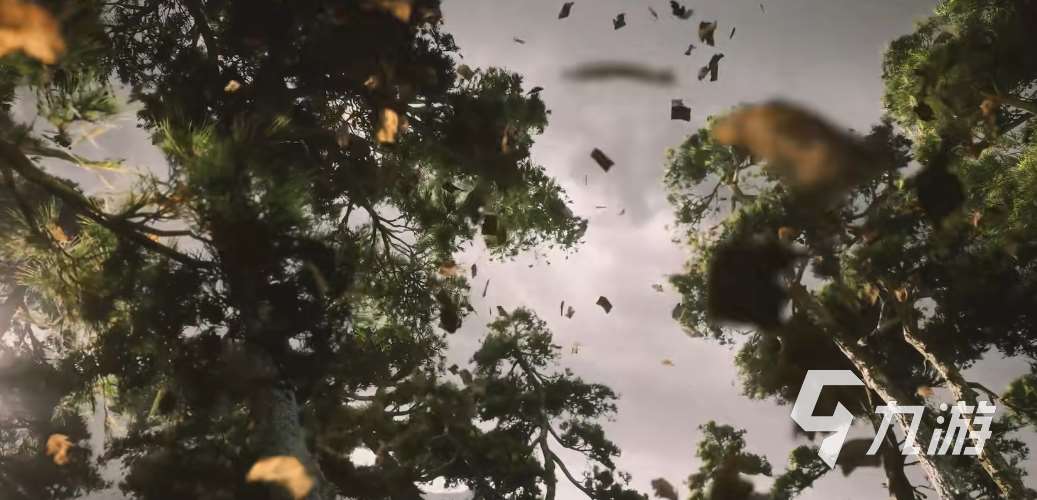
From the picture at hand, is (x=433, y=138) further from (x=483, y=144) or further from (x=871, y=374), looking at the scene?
(x=871, y=374)

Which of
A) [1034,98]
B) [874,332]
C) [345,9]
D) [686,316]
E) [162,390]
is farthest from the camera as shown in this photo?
[686,316]

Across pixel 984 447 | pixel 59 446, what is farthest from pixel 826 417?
pixel 59 446

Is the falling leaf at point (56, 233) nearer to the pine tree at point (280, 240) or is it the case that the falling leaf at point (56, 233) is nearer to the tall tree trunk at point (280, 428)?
the pine tree at point (280, 240)

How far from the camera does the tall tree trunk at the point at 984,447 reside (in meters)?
5.95

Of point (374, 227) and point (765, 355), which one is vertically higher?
point (765, 355)

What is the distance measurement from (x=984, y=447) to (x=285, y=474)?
8.57 m

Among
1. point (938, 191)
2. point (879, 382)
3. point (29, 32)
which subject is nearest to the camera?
point (29, 32)

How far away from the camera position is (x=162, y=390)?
4297mm

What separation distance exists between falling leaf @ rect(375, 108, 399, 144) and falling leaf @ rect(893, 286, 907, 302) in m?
8.75

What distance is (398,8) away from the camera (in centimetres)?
612

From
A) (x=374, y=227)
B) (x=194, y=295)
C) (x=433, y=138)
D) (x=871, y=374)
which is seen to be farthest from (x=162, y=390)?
(x=871, y=374)

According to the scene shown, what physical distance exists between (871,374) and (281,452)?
822 centimetres

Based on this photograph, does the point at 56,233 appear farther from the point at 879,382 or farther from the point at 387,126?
the point at 879,382

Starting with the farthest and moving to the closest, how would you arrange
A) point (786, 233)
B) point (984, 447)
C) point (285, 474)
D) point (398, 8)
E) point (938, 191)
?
point (786, 233) < point (938, 191) < point (984, 447) < point (398, 8) < point (285, 474)
